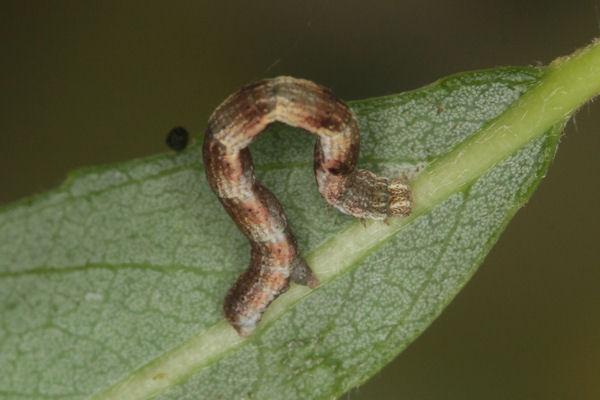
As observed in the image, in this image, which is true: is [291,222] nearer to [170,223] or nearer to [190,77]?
[170,223]

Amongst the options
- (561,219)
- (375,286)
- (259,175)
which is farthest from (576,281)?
(259,175)

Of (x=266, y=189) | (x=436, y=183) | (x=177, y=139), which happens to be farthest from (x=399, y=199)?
(x=177, y=139)

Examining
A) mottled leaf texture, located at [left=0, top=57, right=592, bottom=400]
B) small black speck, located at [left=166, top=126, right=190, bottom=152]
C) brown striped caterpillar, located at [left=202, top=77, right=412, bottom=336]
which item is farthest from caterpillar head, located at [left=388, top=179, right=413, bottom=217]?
small black speck, located at [left=166, top=126, right=190, bottom=152]

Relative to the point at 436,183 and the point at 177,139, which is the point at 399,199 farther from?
the point at 177,139

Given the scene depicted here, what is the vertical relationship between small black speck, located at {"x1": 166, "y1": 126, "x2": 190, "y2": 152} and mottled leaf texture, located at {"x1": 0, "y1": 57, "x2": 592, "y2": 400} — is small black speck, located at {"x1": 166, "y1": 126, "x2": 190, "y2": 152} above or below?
above

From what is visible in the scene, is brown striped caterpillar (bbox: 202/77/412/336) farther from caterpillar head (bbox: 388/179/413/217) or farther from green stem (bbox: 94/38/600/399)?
green stem (bbox: 94/38/600/399)

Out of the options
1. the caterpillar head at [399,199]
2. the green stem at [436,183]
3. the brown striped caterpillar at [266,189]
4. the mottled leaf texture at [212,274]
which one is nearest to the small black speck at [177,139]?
the mottled leaf texture at [212,274]
